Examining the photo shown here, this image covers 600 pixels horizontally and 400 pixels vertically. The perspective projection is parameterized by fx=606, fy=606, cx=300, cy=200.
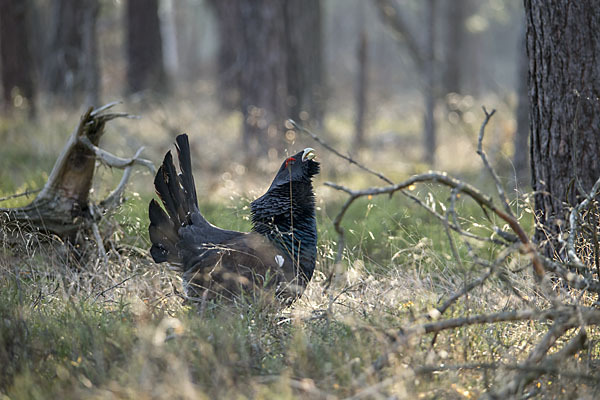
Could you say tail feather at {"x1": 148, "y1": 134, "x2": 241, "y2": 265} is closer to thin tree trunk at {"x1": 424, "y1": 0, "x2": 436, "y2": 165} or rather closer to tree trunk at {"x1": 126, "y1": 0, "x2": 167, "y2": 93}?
thin tree trunk at {"x1": 424, "y1": 0, "x2": 436, "y2": 165}

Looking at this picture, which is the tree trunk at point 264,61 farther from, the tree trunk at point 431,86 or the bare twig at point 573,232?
the bare twig at point 573,232

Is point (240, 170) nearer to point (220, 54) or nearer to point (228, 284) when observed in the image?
point (228, 284)

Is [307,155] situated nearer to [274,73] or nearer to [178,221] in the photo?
[178,221]

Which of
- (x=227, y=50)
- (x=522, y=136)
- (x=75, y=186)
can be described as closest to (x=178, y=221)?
(x=75, y=186)

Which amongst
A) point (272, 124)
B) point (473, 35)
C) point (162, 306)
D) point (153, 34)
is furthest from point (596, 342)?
point (473, 35)

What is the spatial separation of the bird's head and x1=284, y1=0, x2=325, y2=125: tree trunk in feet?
24.1

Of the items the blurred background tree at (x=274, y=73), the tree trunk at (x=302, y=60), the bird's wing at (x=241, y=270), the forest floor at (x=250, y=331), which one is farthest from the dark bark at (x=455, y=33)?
the bird's wing at (x=241, y=270)

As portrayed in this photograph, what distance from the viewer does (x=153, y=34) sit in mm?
17328

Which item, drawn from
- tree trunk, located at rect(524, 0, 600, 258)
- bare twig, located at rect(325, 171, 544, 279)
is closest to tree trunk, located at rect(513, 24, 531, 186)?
tree trunk, located at rect(524, 0, 600, 258)

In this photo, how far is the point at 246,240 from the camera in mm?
3980

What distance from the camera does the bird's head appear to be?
4156mm

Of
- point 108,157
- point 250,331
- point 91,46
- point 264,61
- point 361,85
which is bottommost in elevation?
point 250,331

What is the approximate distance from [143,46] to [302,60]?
6.47 meters

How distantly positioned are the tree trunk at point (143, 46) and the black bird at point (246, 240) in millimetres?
13258
